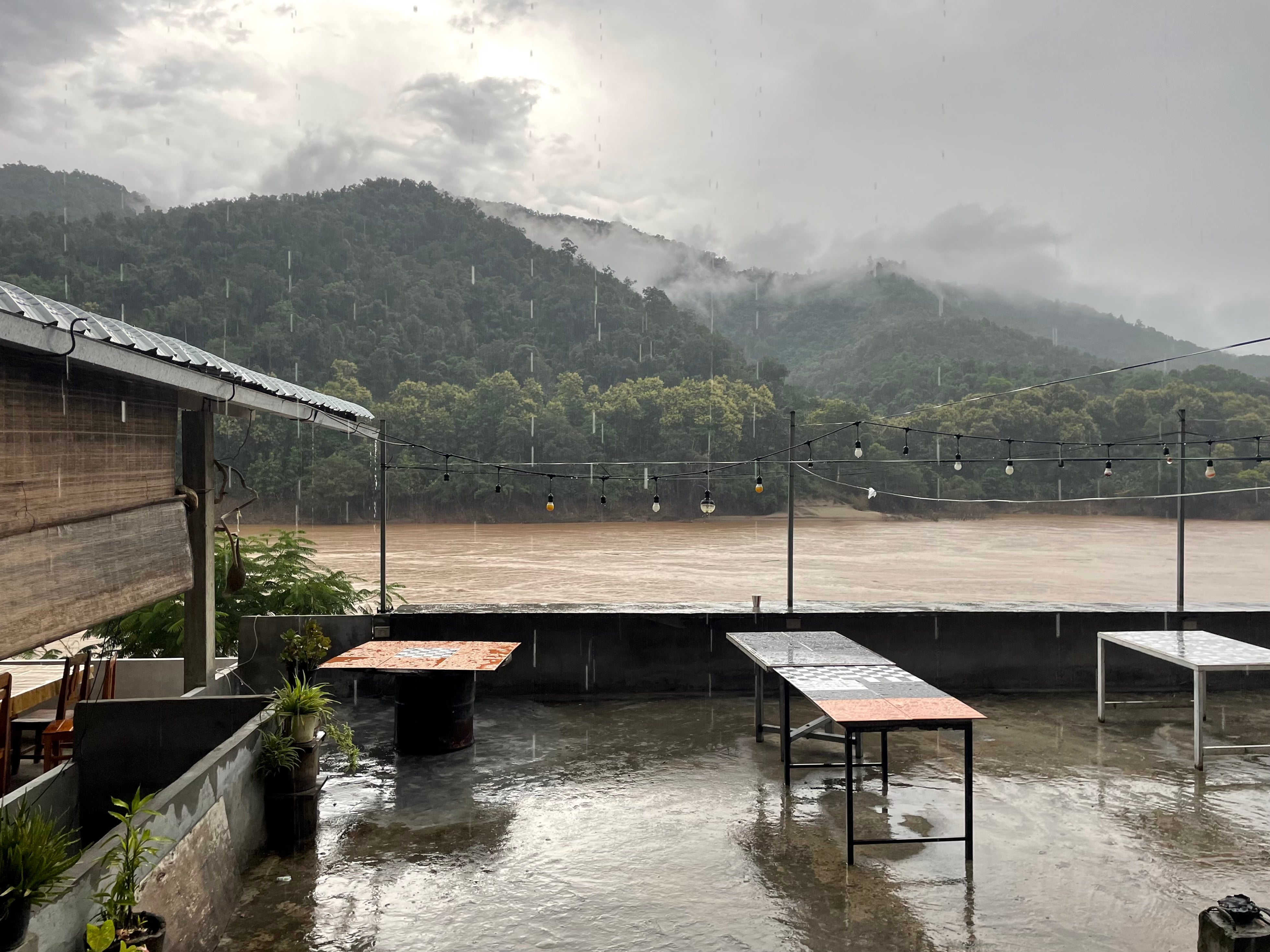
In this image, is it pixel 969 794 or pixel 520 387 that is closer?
pixel 969 794

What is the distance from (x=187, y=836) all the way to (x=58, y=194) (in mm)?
130196

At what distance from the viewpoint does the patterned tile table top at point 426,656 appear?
7.25 meters

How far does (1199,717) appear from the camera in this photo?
7.22 meters

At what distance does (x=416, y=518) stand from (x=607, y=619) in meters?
47.6

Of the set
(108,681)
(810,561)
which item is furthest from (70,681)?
(810,561)

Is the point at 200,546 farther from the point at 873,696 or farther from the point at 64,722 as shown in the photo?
the point at 873,696

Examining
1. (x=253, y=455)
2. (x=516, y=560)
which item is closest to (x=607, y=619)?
(x=516, y=560)

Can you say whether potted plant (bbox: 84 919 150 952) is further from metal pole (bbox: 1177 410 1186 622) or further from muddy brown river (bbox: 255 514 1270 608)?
muddy brown river (bbox: 255 514 1270 608)

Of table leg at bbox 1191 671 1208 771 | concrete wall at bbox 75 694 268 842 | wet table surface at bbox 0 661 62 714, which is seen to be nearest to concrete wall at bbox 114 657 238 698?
wet table surface at bbox 0 661 62 714

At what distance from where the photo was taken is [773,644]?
806cm

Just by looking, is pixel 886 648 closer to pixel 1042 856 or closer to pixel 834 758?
pixel 834 758

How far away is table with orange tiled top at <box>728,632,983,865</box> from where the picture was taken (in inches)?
210

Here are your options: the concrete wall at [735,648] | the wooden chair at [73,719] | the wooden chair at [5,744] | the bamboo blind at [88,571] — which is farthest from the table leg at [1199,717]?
the wooden chair at [5,744]

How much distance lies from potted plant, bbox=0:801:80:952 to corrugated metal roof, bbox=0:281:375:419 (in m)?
1.81
